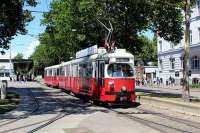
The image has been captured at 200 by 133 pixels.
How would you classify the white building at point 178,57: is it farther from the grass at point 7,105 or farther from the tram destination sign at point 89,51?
the grass at point 7,105

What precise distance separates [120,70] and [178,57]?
46939mm

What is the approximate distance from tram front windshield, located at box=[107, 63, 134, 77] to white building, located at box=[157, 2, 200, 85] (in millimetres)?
37818

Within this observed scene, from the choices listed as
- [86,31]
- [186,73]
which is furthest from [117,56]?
[86,31]

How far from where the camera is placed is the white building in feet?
219

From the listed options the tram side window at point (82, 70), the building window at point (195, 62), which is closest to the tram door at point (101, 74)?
the tram side window at point (82, 70)

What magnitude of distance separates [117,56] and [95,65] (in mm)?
2341

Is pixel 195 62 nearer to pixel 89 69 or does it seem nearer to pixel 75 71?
pixel 75 71

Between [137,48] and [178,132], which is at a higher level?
[137,48]

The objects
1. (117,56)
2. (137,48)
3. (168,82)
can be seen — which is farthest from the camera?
(168,82)

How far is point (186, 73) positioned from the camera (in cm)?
2948

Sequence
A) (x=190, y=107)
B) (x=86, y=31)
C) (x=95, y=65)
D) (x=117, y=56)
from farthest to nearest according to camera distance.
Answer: (x=86, y=31) → (x=95, y=65) → (x=117, y=56) → (x=190, y=107)

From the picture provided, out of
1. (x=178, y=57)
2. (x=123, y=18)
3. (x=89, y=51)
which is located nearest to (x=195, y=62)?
(x=178, y=57)

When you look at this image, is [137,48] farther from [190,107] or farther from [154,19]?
[190,107]

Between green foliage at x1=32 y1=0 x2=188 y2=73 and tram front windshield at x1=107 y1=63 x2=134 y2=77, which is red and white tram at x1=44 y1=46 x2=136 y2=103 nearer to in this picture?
tram front windshield at x1=107 y1=63 x2=134 y2=77
